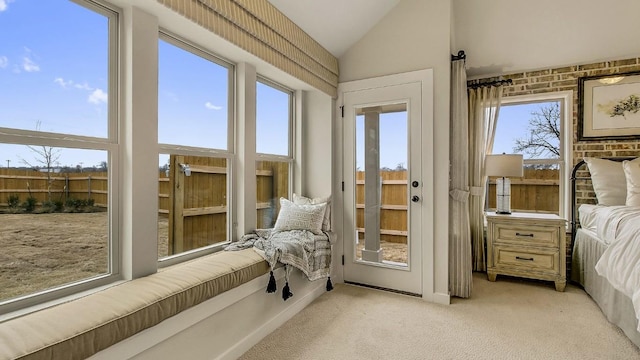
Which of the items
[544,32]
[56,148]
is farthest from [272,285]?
[544,32]

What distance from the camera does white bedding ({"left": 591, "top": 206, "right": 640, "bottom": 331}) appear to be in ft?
5.96

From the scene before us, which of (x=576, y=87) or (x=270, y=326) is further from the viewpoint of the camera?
(x=576, y=87)

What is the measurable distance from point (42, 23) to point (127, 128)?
22.6 inches

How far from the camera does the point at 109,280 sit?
5.39 feet

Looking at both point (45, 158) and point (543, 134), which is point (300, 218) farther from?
point (543, 134)

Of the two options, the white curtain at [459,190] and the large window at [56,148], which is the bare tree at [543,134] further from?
the large window at [56,148]

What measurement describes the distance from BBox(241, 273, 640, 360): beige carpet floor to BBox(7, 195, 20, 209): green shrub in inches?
57.4

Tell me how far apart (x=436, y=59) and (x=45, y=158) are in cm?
287

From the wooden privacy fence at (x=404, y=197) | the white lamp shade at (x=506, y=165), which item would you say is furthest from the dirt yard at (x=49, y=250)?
the white lamp shade at (x=506, y=165)

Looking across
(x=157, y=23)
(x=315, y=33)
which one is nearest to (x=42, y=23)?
(x=157, y=23)

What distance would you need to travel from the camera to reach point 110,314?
1.24 meters

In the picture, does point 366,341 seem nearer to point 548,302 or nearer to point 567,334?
point 567,334

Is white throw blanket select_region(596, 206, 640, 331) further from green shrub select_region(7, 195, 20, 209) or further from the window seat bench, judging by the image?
green shrub select_region(7, 195, 20, 209)

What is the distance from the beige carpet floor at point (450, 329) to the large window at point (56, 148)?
3.82 ft
